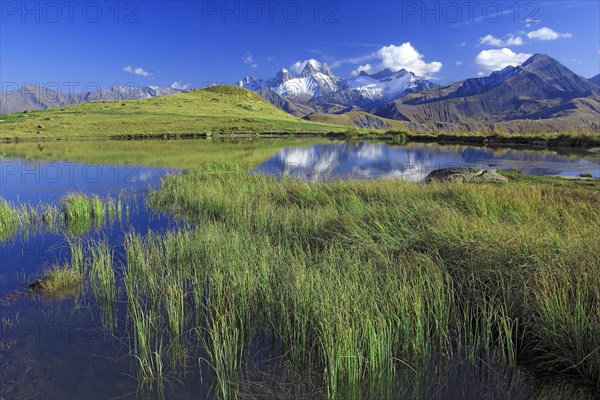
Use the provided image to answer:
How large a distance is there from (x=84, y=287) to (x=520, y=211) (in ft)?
39.6

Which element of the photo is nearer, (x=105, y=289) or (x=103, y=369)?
(x=103, y=369)

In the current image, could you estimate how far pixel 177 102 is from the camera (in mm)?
155250

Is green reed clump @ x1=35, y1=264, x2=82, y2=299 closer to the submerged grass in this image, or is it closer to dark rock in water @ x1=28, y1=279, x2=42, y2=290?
dark rock in water @ x1=28, y1=279, x2=42, y2=290

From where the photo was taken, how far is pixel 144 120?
112062 millimetres

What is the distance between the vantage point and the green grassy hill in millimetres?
93869

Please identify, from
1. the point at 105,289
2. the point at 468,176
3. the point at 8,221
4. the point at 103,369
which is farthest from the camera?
the point at 468,176

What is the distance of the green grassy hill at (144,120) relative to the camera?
9387 cm

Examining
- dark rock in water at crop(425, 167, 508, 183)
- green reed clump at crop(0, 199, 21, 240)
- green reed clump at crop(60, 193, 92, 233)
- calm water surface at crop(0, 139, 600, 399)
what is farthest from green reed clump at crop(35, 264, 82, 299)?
dark rock in water at crop(425, 167, 508, 183)

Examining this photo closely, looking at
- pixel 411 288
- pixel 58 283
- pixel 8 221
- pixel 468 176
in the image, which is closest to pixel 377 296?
pixel 411 288

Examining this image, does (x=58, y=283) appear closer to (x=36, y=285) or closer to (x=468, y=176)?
(x=36, y=285)

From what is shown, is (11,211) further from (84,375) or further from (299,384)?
(299,384)

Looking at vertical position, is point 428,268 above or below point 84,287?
above

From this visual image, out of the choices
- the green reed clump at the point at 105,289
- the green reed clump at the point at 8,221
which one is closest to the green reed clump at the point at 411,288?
the green reed clump at the point at 105,289

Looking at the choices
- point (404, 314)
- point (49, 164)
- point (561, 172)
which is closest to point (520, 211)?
point (404, 314)
